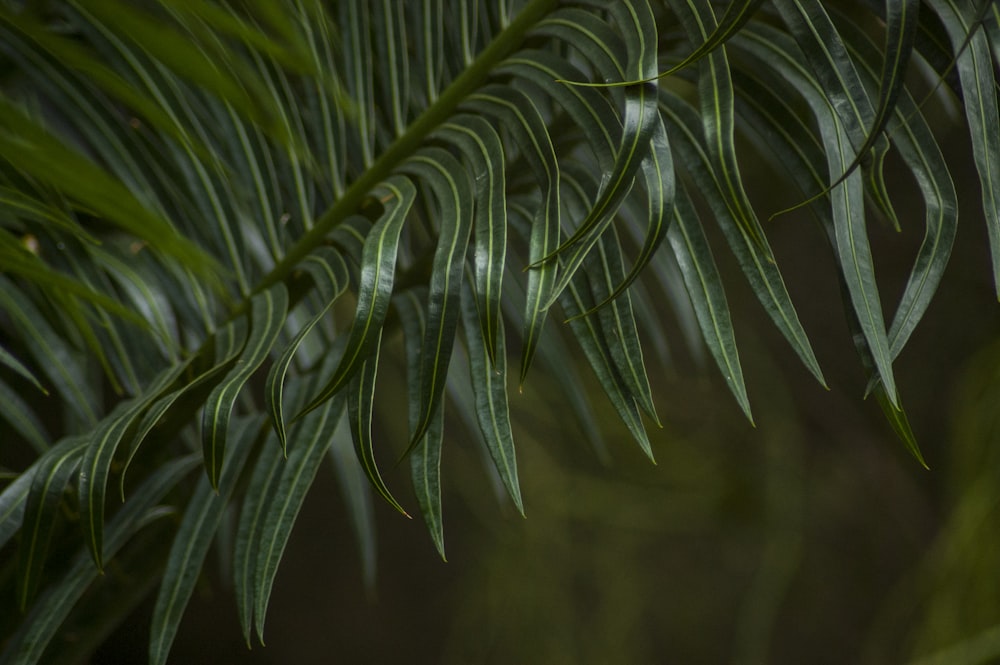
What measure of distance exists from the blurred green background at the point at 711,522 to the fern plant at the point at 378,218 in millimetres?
983

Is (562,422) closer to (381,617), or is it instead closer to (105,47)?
(381,617)

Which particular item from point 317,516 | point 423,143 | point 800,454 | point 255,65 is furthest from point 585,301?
point 800,454

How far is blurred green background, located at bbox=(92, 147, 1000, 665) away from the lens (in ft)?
5.72

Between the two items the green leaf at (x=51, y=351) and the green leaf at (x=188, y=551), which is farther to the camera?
the green leaf at (x=51, y=351)

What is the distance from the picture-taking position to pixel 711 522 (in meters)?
1.84

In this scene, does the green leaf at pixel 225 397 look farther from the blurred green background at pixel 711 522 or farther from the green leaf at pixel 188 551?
the blurred green background at pixel 711 522

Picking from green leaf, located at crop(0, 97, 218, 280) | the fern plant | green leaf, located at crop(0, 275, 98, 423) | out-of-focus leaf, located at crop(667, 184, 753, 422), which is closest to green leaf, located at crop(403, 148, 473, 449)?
the fern plant

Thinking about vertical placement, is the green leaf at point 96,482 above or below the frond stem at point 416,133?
below

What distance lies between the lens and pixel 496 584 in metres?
1.80

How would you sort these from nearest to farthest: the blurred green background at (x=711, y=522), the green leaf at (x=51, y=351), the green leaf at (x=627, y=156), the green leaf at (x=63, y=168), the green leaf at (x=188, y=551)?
the green leaf at (x=63, y=168) < the green leaf at (x=627, y=156) < the green leaf at (x=188, y=551) < the green leaf at (x=51, y=351) < the blurred green background at (x=711, y=522)

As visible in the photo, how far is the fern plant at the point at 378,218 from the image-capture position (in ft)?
1.31

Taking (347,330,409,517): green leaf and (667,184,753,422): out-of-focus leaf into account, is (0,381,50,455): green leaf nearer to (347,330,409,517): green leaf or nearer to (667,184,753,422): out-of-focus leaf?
(347,330,409,517): green leaf

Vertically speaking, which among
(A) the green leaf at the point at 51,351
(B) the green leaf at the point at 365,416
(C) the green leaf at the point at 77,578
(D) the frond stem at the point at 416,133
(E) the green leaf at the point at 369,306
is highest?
(D) the frond stem at the point at 416,133

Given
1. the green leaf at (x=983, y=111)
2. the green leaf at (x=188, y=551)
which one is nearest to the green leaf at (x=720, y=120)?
the green leaf at (x=983, y=111)
